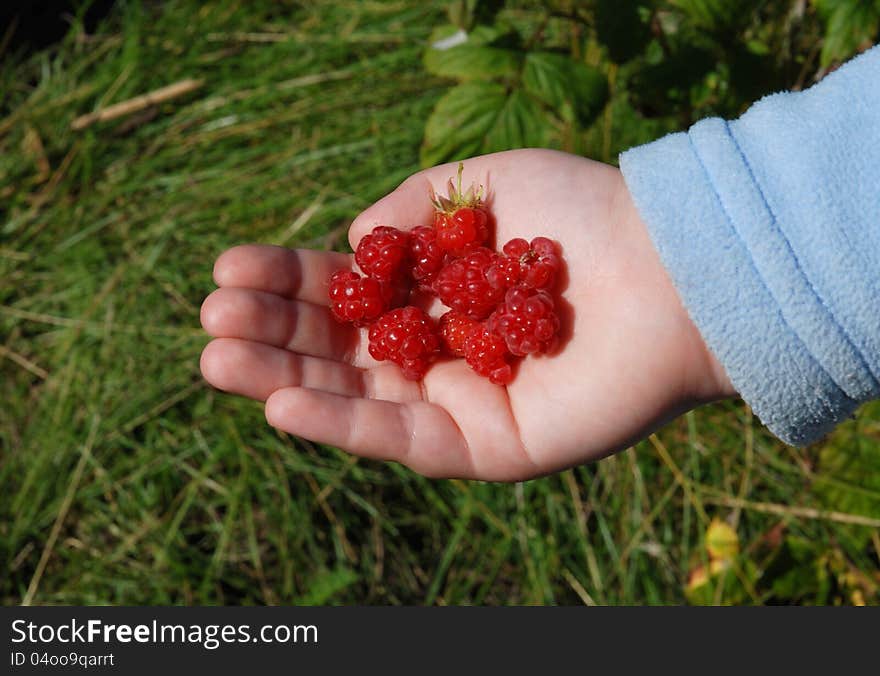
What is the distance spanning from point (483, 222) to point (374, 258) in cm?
25

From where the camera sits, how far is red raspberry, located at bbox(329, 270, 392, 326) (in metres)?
1.91

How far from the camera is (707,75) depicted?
2180mm

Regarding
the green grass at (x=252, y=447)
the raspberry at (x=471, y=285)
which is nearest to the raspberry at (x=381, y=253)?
the raspberry at (x=471, y=285)

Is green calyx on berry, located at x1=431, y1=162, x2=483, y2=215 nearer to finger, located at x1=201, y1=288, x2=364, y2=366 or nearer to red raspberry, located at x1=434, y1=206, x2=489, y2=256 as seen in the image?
red raspberry, located at x1=434, y1=206, x2=489, y2=256

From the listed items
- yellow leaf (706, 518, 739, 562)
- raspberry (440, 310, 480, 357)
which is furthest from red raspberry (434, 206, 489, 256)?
yellow leaf (706, 518, 739, 562)

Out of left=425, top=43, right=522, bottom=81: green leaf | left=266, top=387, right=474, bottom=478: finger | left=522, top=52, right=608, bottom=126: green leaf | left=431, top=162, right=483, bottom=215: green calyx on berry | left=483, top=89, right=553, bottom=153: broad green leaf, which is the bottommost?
left=266, top=387, right=474, bottom=478: finger

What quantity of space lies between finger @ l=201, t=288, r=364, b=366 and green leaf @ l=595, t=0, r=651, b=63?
0.82m

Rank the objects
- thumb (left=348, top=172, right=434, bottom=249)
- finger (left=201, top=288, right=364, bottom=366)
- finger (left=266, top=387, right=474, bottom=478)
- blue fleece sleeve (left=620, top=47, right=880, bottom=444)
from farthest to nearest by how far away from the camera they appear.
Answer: thumb (left=348, top=172, right=434, bottom=249), finger (left=201, top=288, right=364, bottom=366), finger (left=266, top=387, right=474, bottom=478), blue fleece sleeve (left=620, top=47, right=880, bottom=444)

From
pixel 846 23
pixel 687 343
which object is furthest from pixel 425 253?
pixel 846 23

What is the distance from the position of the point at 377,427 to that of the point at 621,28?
3.26 feet

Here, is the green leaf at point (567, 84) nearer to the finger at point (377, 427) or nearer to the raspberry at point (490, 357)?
the raspberry at point (490, 357)

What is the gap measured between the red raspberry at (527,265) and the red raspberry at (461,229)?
0.29ft

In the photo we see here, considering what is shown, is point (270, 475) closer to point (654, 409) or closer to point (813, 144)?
point (654, 409)

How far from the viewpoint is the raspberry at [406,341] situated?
1874mm
